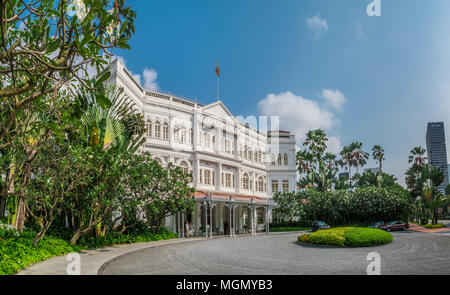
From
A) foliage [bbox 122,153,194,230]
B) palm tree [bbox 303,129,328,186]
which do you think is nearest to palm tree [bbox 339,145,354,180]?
palm tree [bbox 303,129,328,186]

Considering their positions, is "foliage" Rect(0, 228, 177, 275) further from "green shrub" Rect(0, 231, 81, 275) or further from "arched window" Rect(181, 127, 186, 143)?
"arched window" Rect(181, 127, 186, 143)

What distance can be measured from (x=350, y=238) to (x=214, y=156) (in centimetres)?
1958

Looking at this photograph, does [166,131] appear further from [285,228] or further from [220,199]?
[285,228]

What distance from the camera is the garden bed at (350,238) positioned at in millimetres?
18828

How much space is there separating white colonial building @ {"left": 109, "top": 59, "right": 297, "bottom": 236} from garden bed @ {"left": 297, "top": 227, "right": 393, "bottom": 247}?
11760mm

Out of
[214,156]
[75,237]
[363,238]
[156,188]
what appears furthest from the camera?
[214,156]

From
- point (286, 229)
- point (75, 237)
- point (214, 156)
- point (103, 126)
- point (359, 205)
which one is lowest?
point (286, 229)

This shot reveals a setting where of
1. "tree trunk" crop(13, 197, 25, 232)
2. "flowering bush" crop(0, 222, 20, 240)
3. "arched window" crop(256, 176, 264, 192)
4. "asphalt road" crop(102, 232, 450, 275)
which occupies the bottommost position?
"asphalt road" crop(102, 232, 450, 275)

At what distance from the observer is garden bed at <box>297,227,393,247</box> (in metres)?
18.8

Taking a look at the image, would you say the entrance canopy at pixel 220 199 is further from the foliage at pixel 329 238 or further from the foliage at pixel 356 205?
the foliage at pixel 329 238

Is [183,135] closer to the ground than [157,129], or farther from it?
closer to the ground

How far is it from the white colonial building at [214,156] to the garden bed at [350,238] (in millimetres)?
11760

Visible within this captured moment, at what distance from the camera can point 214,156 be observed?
3634 centimetres

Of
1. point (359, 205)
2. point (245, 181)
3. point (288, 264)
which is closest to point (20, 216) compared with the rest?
point (288, 264)
